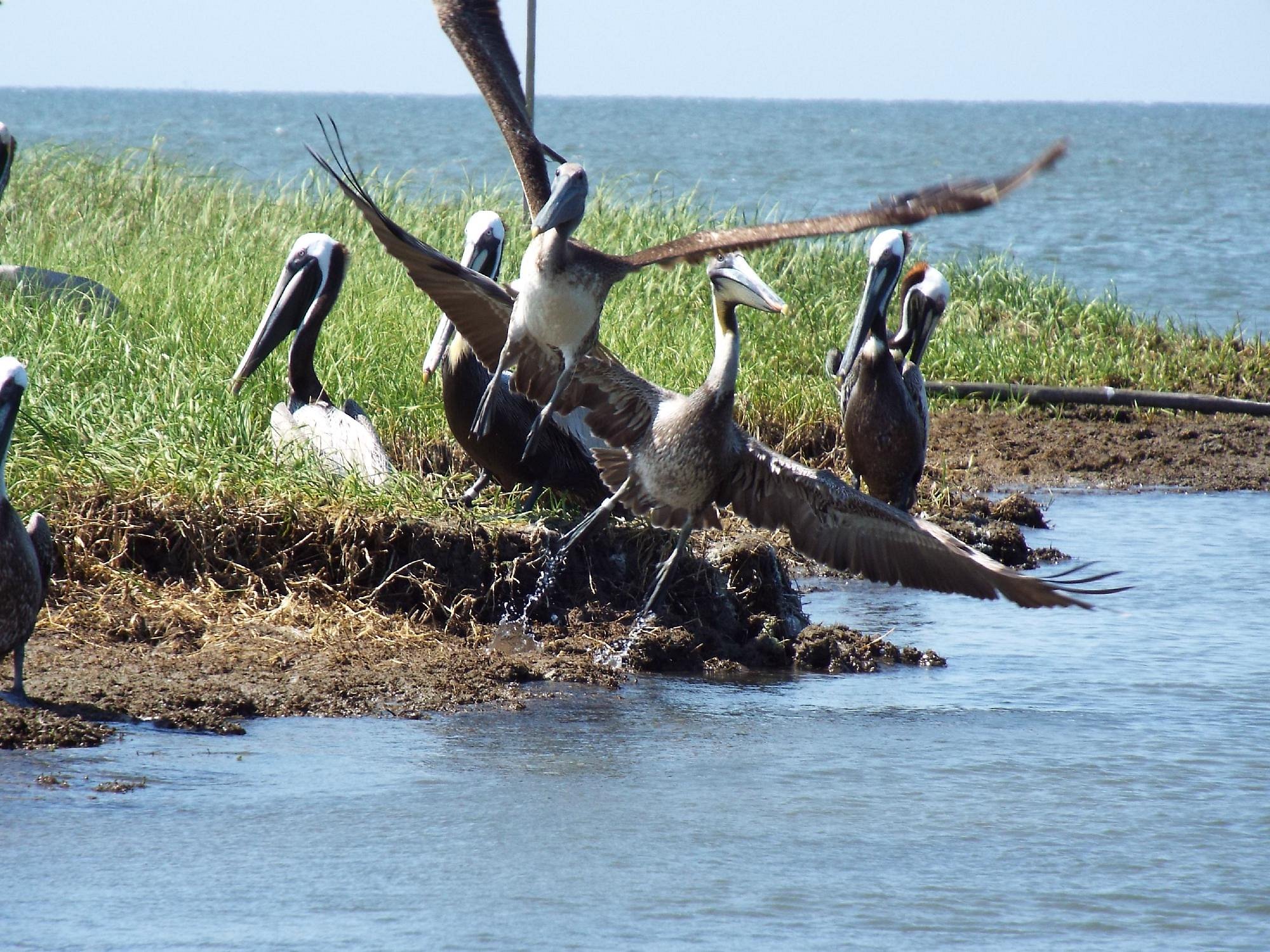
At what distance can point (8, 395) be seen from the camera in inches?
185

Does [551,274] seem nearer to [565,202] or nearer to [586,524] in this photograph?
[565,202]

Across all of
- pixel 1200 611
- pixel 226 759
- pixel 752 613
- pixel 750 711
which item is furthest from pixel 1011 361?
pixel 226 759

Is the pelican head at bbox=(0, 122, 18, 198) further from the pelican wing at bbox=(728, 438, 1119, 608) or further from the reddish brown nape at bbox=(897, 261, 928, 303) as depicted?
the pelican wing at bbox=(728, 438, 1119, 608)

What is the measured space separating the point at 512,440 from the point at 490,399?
0.32 metres

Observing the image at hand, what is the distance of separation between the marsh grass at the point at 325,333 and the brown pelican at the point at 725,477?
1.83 ft

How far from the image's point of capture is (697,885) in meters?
3.71

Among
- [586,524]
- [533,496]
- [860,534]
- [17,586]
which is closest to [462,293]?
[533,496]

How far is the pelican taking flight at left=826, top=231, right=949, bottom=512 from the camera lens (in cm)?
739

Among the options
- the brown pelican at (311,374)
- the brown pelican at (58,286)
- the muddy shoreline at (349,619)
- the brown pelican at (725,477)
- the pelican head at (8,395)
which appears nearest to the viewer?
the pelican head at (8,395)

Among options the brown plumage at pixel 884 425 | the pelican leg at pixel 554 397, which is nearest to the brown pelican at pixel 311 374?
the pelican leg at pixel 554 397

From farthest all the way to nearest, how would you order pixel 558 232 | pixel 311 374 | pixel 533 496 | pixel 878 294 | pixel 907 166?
pixel 907 166 → pixel 878 294 → pixel 311 374 → pixel 533 496 → pixel 558 232

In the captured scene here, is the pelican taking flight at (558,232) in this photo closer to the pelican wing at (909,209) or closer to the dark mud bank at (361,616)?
the pelican wing at (909,209)

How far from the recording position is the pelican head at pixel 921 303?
8125mm

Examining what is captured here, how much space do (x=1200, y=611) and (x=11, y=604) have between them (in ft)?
15.3
